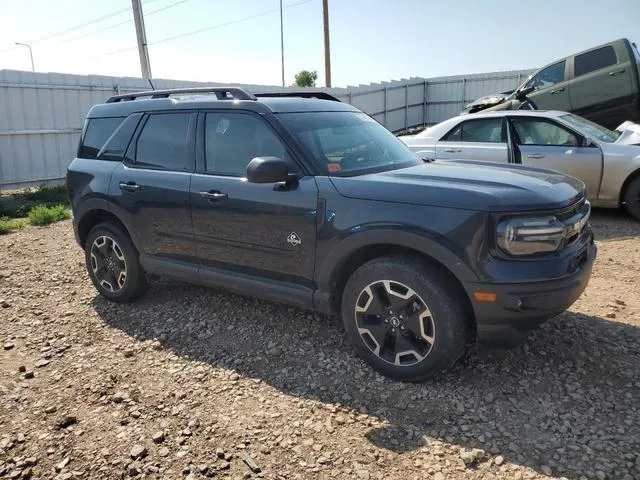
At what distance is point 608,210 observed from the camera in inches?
310

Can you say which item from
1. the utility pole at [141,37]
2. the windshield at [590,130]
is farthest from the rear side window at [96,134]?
the utility pole at [141,37]

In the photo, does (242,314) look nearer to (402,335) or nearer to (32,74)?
(402,335)

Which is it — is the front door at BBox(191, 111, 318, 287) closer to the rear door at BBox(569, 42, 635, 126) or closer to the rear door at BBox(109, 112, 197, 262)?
the rear door at BBox(109, 112, 197, 262)

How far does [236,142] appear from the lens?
12.7 ft

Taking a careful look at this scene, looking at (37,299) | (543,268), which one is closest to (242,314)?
(37,299)

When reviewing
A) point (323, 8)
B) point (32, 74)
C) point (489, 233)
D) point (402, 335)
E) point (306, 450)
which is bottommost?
point (306, 450)

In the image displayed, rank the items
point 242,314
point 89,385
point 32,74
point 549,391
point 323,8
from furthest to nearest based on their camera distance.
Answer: point 323,8 → point 32,74 → point 242,314 → point 89,385 → point 549,391

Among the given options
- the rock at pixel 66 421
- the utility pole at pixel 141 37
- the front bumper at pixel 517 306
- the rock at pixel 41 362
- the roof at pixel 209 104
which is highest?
the utility pole at pixel 141 37

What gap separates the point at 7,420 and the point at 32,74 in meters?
9.73

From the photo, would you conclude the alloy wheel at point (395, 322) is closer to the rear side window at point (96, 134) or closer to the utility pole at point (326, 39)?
the rear side window at point (96, 134)

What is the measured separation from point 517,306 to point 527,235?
1.29 ft

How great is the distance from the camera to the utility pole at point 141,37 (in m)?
15.1

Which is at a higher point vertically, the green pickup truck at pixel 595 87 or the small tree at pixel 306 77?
the small tree at pixel 306 77

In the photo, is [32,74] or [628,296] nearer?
[628,296]
